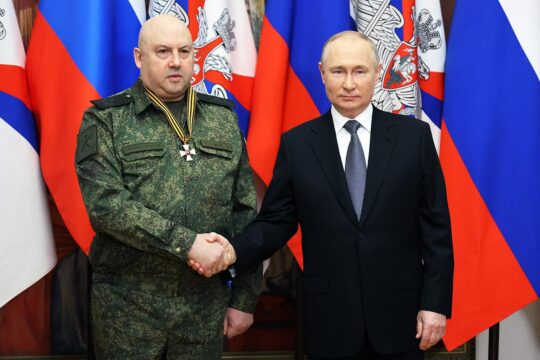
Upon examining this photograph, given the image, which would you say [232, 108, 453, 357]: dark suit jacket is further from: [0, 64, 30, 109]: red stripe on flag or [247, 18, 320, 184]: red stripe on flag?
[0, 64, 30, 109]: red stripe on flag

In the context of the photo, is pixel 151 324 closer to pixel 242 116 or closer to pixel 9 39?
pixel 242 116

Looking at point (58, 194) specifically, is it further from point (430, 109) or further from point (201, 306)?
point (430, 109)

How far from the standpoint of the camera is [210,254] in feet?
6.33

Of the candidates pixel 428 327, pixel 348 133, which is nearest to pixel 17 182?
pixel 348 133

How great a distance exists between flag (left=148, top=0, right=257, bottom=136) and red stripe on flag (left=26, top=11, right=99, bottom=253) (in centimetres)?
38

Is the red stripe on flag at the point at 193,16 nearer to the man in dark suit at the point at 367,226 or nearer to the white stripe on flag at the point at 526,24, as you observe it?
the man in dark suit at the point at 367,226

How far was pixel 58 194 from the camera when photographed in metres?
2.58

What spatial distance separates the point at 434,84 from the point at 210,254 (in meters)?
1.23

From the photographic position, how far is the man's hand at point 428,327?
1.81 m

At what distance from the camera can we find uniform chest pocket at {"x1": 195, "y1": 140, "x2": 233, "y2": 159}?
2066 millimetres

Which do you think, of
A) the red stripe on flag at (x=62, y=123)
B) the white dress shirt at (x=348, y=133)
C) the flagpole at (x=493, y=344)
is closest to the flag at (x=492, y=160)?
the flagpole at (x=493, y=344)

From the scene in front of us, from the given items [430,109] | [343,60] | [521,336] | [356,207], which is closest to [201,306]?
[356,207]

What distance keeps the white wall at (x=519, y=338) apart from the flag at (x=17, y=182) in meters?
1.93

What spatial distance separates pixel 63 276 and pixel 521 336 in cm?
203
